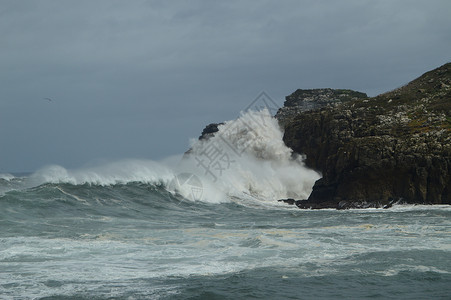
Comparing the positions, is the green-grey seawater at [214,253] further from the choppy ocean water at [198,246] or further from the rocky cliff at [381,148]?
the rocky cliff at [381,148]

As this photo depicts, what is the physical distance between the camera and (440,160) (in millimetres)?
32938

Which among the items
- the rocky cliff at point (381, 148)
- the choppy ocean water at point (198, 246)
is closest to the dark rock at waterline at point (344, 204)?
the rocky cliff at point (381, 148)

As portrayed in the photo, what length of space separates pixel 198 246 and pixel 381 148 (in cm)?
2075

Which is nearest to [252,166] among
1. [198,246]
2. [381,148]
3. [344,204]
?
[381,148]

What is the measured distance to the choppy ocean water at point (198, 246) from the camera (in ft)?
39.9

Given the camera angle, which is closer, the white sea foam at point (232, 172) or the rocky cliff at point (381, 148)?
the rocky cliff at point (381, 148)

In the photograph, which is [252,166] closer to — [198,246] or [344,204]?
[344,204]

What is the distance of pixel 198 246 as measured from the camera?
709 inches

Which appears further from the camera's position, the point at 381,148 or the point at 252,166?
the point at 252,166


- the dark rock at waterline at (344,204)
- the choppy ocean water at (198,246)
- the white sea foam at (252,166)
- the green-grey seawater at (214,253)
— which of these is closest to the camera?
the green-grey seawater at (214,253)

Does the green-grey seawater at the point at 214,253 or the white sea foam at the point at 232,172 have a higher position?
the white sea foam at the point at 232,172

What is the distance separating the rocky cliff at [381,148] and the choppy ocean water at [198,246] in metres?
2.22

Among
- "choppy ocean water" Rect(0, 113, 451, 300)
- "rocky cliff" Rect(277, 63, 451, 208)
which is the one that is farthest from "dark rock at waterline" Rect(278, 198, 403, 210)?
"choppy ocean water" Rect(0, 113, 451, 300)

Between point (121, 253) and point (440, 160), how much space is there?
74.9 feet
